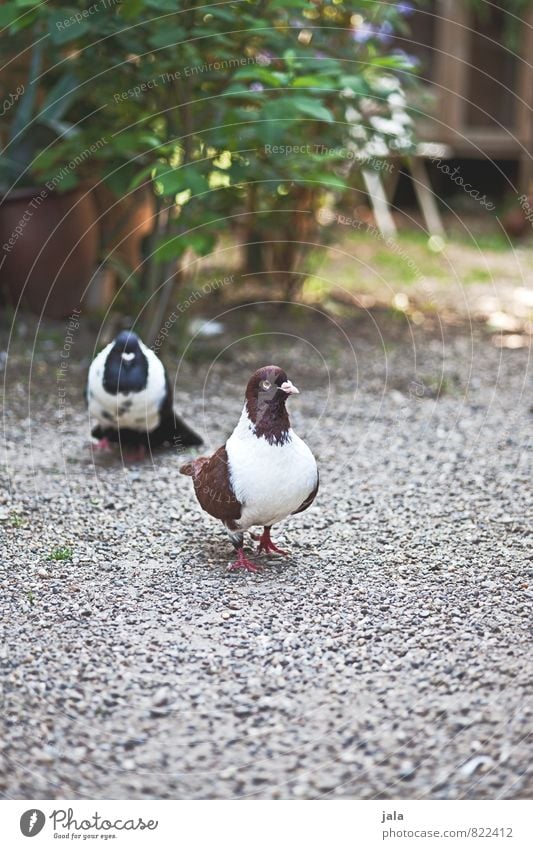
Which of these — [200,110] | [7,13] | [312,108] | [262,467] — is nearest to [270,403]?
[262,467]

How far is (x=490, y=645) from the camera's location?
290cm

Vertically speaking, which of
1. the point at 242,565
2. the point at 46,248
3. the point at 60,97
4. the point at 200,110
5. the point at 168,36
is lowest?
the point at 242,565

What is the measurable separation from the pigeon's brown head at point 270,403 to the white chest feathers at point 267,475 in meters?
0.03

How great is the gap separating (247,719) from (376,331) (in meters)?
4.46

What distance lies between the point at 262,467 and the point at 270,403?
22 cm

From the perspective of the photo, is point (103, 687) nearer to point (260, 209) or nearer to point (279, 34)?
point (279, 34)

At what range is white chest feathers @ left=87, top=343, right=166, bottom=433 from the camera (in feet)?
13.7

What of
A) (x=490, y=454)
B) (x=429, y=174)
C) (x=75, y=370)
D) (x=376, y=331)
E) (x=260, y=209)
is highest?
(x=429, y=174)

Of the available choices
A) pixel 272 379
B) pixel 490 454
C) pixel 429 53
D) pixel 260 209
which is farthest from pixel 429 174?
pixel 272 379

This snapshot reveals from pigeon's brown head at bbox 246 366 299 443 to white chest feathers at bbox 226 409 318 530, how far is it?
0.09 ft

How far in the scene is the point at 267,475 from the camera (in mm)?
3180

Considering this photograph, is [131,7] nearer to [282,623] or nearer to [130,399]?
[130,399]

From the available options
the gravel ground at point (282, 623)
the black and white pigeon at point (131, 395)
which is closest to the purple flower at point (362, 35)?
the gravel ground at point (282, 623)

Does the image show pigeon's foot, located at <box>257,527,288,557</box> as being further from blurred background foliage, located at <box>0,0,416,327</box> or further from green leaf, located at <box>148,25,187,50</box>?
green leaf, located at <box>148,25,187,50</box>
